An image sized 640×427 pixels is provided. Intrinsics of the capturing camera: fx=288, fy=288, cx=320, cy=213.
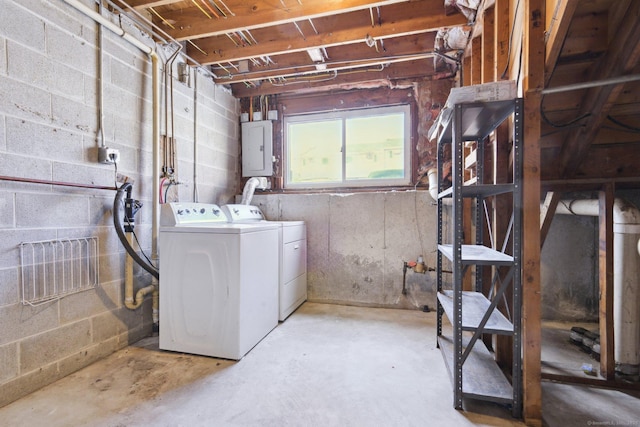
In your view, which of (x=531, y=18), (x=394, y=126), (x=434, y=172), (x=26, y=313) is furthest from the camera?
(x=394, y=126)

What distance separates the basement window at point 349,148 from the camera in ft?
10.5

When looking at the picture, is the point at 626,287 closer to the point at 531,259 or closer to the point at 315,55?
the point at 531,259

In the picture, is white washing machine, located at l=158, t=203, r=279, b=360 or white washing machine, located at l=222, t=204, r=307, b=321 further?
white washing machine, located at l=222, t=204, r=307, b=321

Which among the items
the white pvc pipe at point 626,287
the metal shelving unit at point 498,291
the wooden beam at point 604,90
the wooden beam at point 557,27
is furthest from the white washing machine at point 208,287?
the white pvc pipe at point 626,287

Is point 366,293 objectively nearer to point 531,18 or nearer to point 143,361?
point 143,361

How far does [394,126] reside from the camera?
3.21 metres

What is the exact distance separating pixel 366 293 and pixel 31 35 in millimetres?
3113

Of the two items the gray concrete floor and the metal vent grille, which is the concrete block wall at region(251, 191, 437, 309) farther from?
the metal vent grille

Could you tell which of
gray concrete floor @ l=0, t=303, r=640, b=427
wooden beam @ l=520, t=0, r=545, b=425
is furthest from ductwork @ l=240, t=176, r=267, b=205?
wooden beam @ l=520, t=0, r=545, b=425

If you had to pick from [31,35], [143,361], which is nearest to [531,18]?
[31,35]

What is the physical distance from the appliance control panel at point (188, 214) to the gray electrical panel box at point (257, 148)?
989mm

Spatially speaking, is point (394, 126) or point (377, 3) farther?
point (394, 126)

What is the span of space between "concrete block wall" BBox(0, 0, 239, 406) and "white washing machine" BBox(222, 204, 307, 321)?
0.80 metres

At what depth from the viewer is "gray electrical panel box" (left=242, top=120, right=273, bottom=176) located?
11.3ft
